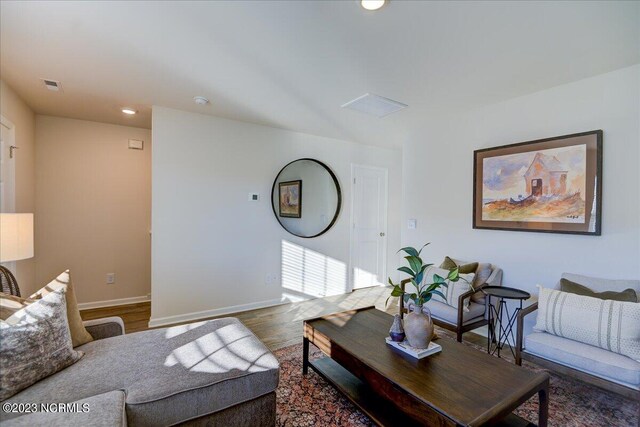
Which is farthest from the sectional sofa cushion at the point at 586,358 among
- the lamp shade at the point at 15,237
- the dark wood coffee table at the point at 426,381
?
the lamp shade at the point at 15,237

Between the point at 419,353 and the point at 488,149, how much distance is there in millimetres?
2304

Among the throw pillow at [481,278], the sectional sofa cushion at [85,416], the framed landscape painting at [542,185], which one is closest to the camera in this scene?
the sectional sofa cushion at [85,416]

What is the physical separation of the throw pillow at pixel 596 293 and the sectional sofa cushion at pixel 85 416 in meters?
2.91

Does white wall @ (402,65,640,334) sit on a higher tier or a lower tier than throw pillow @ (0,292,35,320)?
higher

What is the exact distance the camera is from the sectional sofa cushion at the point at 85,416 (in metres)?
1.09

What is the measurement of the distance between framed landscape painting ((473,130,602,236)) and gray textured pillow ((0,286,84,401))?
3.43 metres

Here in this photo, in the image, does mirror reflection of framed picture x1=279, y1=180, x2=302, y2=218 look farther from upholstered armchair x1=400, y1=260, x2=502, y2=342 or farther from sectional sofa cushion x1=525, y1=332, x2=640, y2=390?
sectional sofa cushion x1=525, y1=332, x2=640, y2=390

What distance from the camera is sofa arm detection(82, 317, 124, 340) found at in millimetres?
1924

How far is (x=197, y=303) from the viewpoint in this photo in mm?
3533

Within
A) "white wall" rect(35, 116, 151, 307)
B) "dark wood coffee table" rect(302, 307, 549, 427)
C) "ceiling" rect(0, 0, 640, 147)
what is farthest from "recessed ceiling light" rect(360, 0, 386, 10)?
"white wall" rect(35, 116, 151, 307)

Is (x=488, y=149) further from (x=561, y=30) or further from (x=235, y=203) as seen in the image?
(x=235, y=203)

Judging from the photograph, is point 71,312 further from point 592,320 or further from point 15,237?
point 592,320

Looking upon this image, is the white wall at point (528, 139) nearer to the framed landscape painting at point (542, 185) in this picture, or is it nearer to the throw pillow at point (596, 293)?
the framed landscape painting at point (542, 185)

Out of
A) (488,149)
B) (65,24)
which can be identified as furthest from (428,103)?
(65,24)
